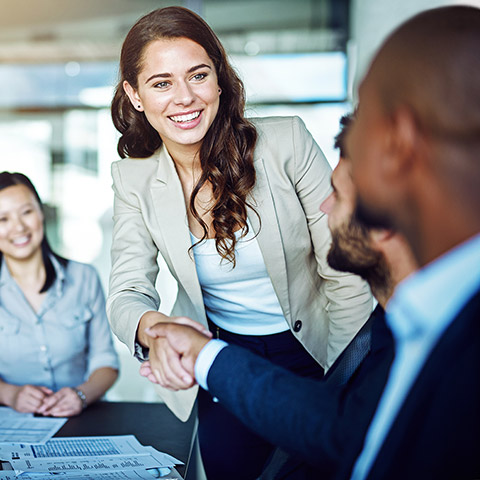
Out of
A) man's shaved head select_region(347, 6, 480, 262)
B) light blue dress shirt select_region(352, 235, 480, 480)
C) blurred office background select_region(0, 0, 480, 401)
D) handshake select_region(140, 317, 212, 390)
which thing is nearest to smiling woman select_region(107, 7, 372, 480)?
handshake select_region(140, 317, 212, 390)

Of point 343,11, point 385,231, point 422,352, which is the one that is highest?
point 343,11

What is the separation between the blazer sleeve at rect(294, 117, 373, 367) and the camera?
178cm

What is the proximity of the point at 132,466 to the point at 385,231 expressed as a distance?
2.75ft

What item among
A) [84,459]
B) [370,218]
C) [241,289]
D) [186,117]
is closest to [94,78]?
[186,117]

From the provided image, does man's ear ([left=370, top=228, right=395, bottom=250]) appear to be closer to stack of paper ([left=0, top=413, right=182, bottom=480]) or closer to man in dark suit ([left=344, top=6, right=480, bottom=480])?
man in dark suit ([left=344, top=6, right=480, bottom=480])

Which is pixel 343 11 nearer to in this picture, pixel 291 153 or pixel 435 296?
pixel 291 153

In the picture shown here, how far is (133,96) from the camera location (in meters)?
1.78

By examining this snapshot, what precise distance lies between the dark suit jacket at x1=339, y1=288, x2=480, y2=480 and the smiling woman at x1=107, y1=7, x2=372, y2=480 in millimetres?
1057

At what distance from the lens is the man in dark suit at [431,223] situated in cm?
70

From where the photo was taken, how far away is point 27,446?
4.83 ft

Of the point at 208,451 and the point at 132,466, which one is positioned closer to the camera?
the point at 132,466

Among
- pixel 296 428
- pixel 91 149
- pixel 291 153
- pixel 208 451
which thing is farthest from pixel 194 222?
pixel 91 149

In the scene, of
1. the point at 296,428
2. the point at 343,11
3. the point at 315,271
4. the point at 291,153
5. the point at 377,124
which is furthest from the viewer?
the point at 343,11

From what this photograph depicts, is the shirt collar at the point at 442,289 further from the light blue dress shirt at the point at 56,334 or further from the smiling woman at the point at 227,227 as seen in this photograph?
the light blue dress shirt at the point at 56,334
